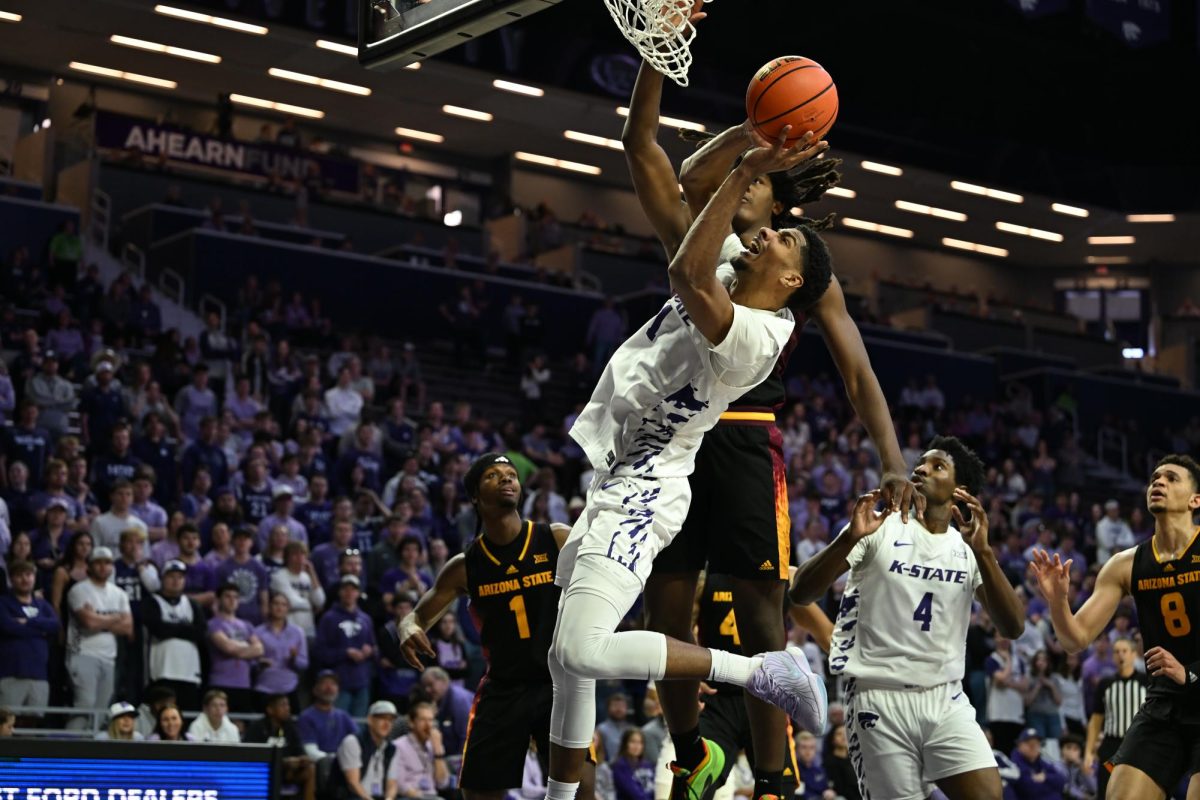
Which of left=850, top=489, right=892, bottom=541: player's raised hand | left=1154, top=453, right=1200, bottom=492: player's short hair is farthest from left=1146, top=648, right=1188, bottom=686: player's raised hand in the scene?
left=850, top=489, right=892, bottom=541: player's raised hand

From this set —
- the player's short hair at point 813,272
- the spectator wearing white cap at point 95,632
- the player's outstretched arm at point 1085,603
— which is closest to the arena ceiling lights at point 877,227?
the spectator wearing white cap at point 95,632

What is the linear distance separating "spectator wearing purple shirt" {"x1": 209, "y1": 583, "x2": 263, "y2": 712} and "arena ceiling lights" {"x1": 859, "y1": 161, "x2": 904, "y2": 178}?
23.3 m

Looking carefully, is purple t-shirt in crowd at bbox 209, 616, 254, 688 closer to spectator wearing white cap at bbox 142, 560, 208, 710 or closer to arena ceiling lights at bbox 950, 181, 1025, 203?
spectator wearing white cap at bbox 142, 560, 208, 710

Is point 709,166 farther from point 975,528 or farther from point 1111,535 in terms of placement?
point 1111,535

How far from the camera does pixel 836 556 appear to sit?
7.18m

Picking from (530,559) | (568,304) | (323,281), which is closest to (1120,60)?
(568,304)

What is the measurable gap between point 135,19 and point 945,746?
24504mm

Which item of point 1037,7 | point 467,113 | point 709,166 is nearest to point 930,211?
point 1037,7

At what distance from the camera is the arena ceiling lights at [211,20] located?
2741 centimetres

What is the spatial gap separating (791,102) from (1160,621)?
411 centimetres

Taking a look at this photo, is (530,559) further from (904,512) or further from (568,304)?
(568,304)

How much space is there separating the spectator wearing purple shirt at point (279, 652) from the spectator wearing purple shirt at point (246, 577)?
143mm

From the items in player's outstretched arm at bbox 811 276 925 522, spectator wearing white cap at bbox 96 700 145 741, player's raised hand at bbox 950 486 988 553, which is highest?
player's outstretched arm at bbox 811 276 925 522

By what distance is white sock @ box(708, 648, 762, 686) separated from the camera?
19.9 ft
